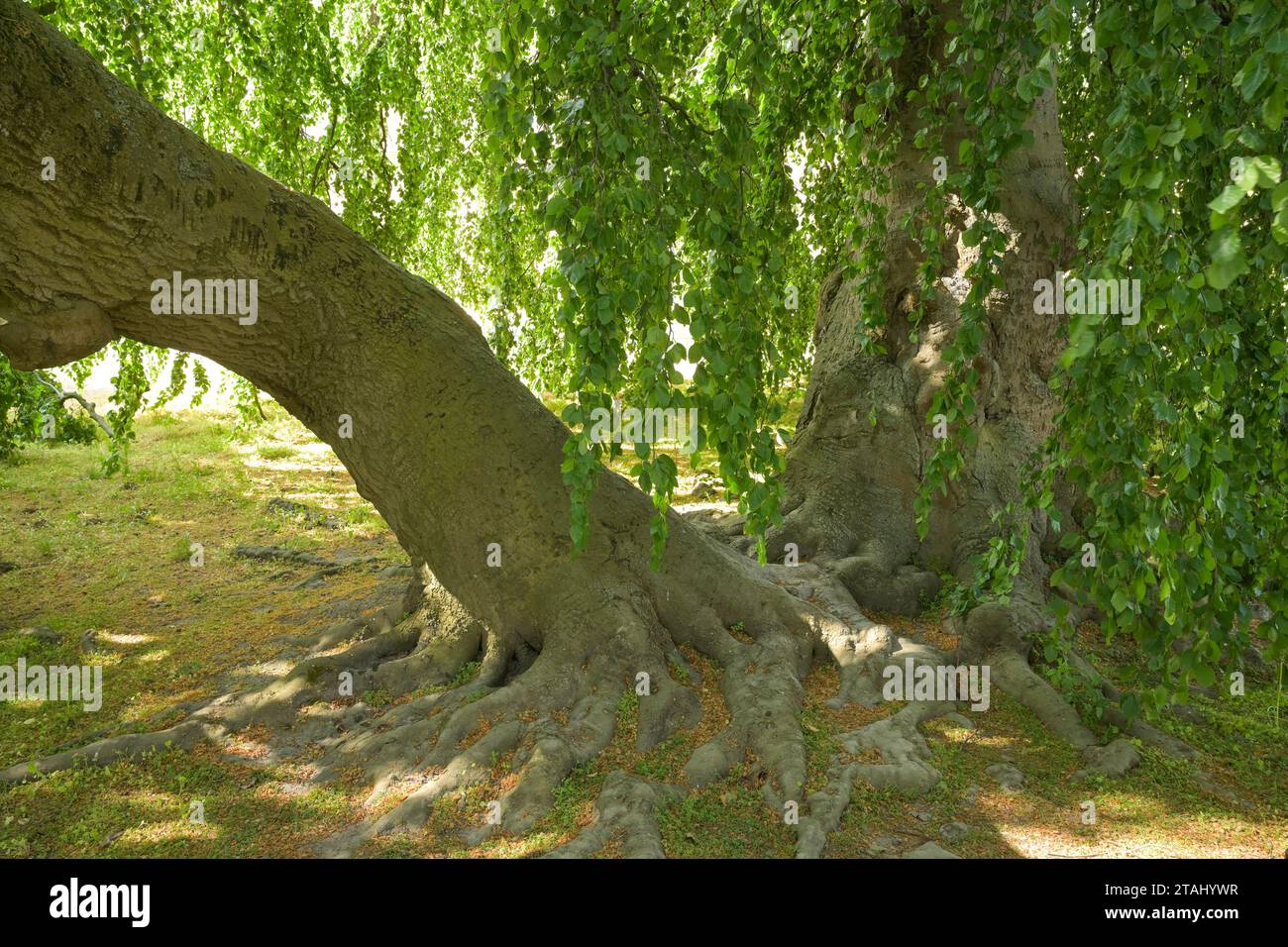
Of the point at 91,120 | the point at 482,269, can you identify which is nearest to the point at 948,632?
the point at 91,120

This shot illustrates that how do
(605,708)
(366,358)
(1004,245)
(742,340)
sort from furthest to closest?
(366,358), (605,708), (1004,245), (742,340)

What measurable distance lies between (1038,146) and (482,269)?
4.66m

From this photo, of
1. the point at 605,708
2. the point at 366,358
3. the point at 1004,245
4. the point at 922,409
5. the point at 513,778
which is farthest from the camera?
the point at 922,409

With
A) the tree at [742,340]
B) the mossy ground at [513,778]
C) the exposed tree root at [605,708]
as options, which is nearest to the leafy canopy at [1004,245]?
the tree at [742,340]

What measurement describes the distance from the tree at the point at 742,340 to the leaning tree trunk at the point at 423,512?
2 centimetres

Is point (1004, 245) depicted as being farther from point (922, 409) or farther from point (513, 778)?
point (513, 778)

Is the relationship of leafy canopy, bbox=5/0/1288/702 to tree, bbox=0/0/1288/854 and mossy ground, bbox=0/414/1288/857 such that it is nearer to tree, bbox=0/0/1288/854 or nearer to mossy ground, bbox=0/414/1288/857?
tree, bbox=0/0/1288/854

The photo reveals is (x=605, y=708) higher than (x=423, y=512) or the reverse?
the reverse

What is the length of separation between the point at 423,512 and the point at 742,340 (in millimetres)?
2068

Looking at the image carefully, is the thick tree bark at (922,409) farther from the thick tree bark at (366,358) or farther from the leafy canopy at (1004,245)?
the thick tree bark at (366,358)

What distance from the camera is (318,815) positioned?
3438 millimetres

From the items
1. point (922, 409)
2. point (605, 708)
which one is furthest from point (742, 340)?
point (922, 409)

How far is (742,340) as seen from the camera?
9.05 ft

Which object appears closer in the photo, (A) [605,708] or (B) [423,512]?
(A) [605,708]
